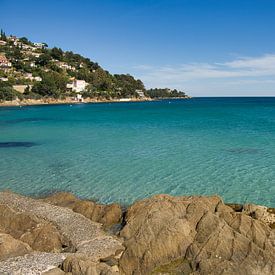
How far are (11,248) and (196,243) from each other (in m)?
5.49

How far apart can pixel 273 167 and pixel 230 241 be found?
662 inches

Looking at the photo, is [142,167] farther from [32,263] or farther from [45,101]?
[45,101]

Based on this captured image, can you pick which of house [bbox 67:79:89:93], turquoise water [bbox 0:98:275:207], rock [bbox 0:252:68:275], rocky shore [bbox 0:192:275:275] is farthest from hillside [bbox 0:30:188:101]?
rock [bbox 0:252:68:275]

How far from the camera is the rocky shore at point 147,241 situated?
31.8 feet

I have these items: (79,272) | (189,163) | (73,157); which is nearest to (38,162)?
(73,157)

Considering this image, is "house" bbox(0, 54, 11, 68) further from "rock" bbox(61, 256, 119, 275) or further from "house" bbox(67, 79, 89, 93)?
"rock" bbox(61, 256, 119, 275)

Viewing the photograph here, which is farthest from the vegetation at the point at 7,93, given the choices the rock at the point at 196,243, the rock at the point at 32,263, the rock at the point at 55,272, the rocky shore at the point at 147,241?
the rock at the point at 55,272

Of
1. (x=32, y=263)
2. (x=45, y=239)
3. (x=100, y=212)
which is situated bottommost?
(x=100, y=212)

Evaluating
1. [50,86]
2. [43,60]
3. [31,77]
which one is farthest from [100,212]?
[43,60]

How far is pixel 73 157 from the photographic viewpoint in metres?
31.0

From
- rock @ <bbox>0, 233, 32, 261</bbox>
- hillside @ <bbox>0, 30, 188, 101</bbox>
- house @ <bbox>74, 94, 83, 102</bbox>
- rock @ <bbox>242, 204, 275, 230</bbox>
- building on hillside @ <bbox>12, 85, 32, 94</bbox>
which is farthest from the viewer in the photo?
house @ <bbox>74, 94, 83, 102</bbox>

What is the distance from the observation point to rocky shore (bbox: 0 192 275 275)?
9688 millimetres

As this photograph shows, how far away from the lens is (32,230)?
12695 mm

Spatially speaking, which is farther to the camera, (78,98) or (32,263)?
(78,98)
